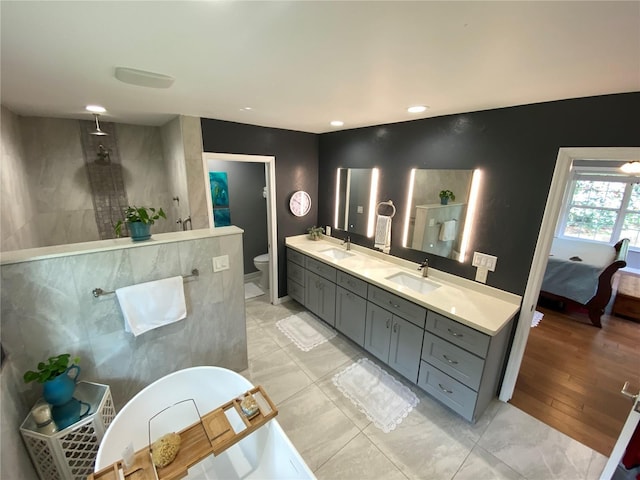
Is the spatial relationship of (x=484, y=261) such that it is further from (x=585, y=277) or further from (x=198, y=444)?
(x=585, y=277)

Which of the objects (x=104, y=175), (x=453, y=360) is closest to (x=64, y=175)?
(x=104, y=175)

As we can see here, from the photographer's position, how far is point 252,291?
4.11 meters

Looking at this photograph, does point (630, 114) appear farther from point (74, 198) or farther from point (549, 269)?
point (74, 198)

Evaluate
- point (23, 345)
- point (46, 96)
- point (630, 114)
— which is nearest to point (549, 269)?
point (630, 114)

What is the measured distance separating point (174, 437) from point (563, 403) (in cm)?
298

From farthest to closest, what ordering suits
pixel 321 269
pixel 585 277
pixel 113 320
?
pixel 585 277, pixel 321 269, pixel 113 320

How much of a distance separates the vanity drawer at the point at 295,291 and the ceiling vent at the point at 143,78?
2585mm

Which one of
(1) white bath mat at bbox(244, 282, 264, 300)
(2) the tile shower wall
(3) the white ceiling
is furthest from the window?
(2) the tile shower wall

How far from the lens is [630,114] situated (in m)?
1.46

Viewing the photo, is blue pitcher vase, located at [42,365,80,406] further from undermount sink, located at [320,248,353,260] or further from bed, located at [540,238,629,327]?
bed, located at [540,238,629,327]

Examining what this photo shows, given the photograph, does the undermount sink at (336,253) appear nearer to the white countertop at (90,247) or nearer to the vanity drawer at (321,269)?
the vanity drawer at (321,269)

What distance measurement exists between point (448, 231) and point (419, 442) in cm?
172

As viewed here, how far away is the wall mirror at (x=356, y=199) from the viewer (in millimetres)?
3079

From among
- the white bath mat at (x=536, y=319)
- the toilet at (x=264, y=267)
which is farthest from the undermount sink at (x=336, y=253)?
the white bath mat at (x=536, y=319)
